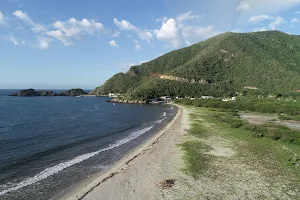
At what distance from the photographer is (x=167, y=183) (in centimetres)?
2559

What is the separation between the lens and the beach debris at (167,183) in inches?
978

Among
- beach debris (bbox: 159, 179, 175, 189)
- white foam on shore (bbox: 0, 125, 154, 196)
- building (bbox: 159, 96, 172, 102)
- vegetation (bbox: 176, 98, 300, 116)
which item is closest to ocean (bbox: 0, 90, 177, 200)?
white foam on shore (bbox: 0, 125, 154, 196)

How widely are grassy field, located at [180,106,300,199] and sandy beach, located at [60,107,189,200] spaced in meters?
2.26

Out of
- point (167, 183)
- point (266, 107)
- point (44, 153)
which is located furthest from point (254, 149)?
point (266, 107)

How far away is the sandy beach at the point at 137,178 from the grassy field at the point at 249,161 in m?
2.26

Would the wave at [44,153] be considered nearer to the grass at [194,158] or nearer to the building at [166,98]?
the grass at [194,158]

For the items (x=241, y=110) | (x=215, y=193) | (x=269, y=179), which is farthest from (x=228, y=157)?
(x=241, y=110)

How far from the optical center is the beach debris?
24844mm

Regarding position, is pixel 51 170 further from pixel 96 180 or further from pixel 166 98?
pixel 166 98

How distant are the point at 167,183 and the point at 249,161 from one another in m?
13.0

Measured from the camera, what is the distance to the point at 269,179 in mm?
26594

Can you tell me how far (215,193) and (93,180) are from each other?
12.3 m

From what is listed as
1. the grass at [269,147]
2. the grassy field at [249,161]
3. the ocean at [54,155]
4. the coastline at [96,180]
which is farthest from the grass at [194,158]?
the ocean at [54,155]

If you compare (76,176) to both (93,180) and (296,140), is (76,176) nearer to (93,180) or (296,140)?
(93,180)
